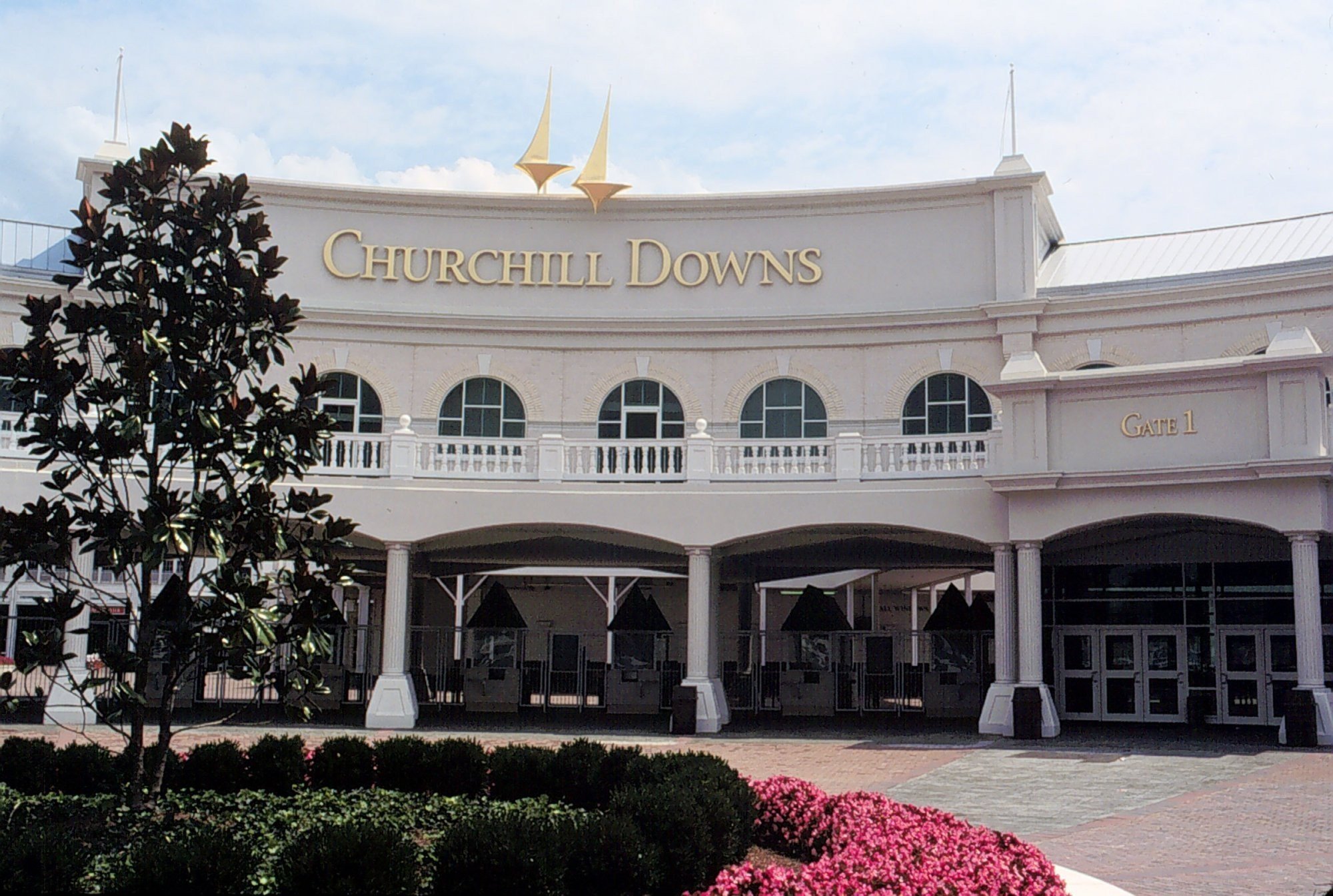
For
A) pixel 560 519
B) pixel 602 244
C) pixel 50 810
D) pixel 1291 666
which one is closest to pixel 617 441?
pixel 560 519

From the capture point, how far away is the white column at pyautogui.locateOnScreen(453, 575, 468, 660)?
31.5m

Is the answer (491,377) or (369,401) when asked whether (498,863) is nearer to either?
(491,377)

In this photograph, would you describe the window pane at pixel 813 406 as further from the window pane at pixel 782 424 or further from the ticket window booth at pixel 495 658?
the ticket window booth at pixel 495 658

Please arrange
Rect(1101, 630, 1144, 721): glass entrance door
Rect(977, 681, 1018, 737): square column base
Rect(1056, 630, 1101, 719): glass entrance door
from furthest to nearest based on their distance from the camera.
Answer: Rect(1056, 630, 1101, 719): glass entrance door, Rect(1101, 630, 1144, 721): glass entrance door, Rect(977, 681, 1018, 737): square column base

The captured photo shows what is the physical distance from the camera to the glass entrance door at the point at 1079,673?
85.0 ft

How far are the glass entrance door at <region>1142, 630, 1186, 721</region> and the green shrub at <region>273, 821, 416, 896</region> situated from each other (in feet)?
67.9

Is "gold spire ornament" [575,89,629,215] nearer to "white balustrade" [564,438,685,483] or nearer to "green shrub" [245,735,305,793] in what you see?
"white balustrade" [564,438,685,483]

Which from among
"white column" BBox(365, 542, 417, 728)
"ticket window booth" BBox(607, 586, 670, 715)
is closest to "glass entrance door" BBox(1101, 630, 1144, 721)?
"ticket window booth" BBox(607, 586, 670, 715)

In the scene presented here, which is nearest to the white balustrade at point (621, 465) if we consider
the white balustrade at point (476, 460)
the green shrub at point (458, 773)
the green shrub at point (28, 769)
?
the white balustrade at point (476, 460)

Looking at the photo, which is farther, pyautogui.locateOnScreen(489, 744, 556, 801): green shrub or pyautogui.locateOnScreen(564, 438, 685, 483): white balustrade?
pyautogui.locateOnScreen(564, 438, 685, 483): white balustrade

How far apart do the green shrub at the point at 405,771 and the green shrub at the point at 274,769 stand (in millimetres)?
658

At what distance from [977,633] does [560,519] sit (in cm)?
970

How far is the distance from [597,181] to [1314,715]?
661 inches

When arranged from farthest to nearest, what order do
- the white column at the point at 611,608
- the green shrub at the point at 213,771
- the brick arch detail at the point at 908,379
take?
the white column at the point at 611,608
the brick arch detail at the point at 908,379
the green shrub at the point at 213,771
